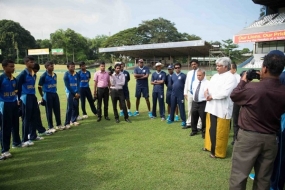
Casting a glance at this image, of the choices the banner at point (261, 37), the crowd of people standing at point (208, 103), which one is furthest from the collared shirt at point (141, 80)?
the banner at point (261, 37)

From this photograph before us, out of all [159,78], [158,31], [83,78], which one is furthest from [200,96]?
[158,31]

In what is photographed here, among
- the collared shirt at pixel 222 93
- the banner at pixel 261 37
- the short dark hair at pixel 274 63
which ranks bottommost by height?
the collared shirt at pixel 222 93

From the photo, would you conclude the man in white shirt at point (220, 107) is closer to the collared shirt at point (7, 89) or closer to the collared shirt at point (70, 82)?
the collared shirt at point (7, 89)

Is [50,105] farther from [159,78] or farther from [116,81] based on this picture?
[159,78]

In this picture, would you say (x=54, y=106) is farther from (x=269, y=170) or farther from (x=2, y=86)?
(x=269, y=170)

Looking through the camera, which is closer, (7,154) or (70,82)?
(7,154)

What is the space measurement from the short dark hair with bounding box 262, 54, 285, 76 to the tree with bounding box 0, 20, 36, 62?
64.7 meters

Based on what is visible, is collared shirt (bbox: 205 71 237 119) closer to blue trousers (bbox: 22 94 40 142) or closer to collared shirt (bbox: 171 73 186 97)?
collared shirt (bbox: 171 73 186 97)

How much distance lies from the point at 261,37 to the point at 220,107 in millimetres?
30271

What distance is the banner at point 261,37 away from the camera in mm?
26853

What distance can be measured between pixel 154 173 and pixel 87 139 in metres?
2.27

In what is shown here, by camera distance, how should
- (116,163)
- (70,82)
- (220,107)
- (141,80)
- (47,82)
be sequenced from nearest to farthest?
(116,163) → (220,107) → (47,82) → (70,82) → (141,80)

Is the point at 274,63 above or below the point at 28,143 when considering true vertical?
above

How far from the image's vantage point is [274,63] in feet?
7.13
